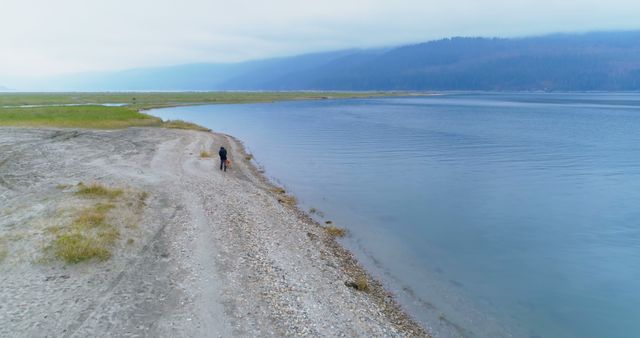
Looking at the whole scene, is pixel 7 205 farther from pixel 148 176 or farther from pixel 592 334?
pixel 592 334

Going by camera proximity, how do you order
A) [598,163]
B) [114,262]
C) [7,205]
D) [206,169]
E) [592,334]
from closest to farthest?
[592,334]
[114,262]
[7,205]
[206,169]
[598,163]

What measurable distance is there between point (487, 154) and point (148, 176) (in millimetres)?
44027

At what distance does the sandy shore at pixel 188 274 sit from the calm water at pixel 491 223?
10.4 feet

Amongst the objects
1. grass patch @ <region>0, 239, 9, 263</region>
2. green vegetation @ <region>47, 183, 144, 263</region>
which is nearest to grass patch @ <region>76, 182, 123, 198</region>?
green vegetation @ <region>47, 183, 144, 263</region>

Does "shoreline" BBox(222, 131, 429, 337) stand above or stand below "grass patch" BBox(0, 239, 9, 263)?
below

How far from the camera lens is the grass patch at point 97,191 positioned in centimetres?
2828

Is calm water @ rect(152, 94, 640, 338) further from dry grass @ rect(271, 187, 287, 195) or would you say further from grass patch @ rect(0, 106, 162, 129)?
grass patch @ rect(0, 106, 162, 129)

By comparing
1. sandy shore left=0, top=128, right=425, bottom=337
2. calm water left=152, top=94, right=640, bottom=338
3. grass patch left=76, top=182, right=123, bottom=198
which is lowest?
calm water left=152, top=94, right=640, bottom=338

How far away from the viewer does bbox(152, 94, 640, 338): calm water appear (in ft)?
61.3

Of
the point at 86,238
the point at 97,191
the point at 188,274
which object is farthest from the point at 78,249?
the point at 97,191

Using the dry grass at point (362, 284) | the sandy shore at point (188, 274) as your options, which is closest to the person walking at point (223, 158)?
the sandy shore at point (188, 274)

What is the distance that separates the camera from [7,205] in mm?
26578

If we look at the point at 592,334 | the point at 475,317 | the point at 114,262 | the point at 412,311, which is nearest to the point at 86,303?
the point at 114,262

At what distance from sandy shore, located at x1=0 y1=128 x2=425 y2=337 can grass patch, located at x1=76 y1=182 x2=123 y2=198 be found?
0.87m
